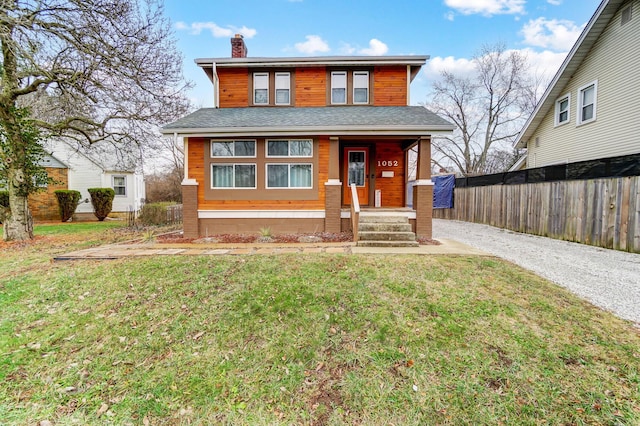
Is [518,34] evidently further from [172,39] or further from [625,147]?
[172,39]

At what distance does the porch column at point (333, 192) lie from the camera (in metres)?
8.83

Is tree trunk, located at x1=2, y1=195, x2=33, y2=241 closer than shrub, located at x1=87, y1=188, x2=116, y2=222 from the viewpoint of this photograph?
Yes

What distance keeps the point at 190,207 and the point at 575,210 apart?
38.5 feet

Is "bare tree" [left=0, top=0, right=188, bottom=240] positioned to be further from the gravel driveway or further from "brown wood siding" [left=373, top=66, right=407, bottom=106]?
the gravel driveway

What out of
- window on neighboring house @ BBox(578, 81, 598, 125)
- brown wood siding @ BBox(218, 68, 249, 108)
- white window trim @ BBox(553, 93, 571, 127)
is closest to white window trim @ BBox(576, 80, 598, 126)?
window on neighboring house @ BBox(578, 81, 598, 125)

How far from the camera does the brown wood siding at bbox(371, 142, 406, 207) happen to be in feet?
34.3

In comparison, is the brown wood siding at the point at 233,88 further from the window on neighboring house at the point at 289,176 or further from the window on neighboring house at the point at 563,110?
the window on neighboring house at the point at 563,110

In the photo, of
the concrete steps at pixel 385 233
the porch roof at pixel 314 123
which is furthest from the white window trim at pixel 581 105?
the concrete steps at pixel 385 233

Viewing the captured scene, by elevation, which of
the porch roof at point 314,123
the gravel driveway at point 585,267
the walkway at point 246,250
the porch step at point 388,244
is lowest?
the gravel driveway at point 585,267

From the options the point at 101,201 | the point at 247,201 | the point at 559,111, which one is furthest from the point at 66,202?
the point at 559,111

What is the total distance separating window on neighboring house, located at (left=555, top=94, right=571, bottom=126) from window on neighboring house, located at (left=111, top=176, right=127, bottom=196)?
25.0 m

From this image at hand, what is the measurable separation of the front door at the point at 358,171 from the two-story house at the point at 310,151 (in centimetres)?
4

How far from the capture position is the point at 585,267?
574 centimetres

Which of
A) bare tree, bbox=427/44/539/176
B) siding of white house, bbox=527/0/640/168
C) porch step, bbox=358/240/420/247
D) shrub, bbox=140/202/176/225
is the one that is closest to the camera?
porch step, bbox=358/240/420/247
